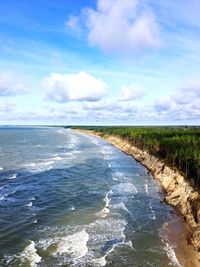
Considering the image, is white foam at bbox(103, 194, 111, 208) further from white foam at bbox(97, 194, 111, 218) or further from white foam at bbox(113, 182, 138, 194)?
white foam at bbox(113, 182, 138, 194)

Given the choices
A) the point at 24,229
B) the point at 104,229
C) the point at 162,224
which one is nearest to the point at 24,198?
the point at 24,229

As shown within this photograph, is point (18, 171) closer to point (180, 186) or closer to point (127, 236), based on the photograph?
point (180, 186)

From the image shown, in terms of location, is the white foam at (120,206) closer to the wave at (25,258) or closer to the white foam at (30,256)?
the white foam at (30,256)

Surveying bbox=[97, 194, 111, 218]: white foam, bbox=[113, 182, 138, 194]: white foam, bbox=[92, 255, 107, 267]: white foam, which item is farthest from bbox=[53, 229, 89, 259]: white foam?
bbox=[113, 182, 138, 194]: white foam

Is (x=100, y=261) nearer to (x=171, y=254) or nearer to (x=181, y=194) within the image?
(x=171, y=254)

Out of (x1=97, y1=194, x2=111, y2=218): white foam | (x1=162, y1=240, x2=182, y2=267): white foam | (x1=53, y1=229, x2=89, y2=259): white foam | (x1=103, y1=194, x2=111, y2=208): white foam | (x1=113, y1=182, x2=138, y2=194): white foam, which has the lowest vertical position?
(x1=162, y1=240, x2=182, y2=267): white foam

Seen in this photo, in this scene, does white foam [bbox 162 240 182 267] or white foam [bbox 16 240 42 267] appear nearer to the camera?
white foam [bbox 16 240 42 267]

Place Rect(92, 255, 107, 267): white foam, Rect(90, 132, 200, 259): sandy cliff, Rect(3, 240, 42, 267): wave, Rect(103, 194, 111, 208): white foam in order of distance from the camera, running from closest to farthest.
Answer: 1. Rect(3, 240, 42, 267): wave
2. Rect(92, 255, 107, 267): white foam
3. Rect(90, 132, 200, 259): sandy cliff
4. Rect(103, 194, 111, 208): white foam

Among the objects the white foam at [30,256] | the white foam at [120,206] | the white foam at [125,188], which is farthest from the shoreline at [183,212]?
the white foam at [30,256]

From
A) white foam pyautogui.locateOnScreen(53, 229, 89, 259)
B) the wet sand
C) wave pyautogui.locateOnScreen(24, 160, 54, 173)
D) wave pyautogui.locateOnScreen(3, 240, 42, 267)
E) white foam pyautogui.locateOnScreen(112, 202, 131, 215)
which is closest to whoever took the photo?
wave pyautogui.locateOnScreen(3, 240, 42, 267)
